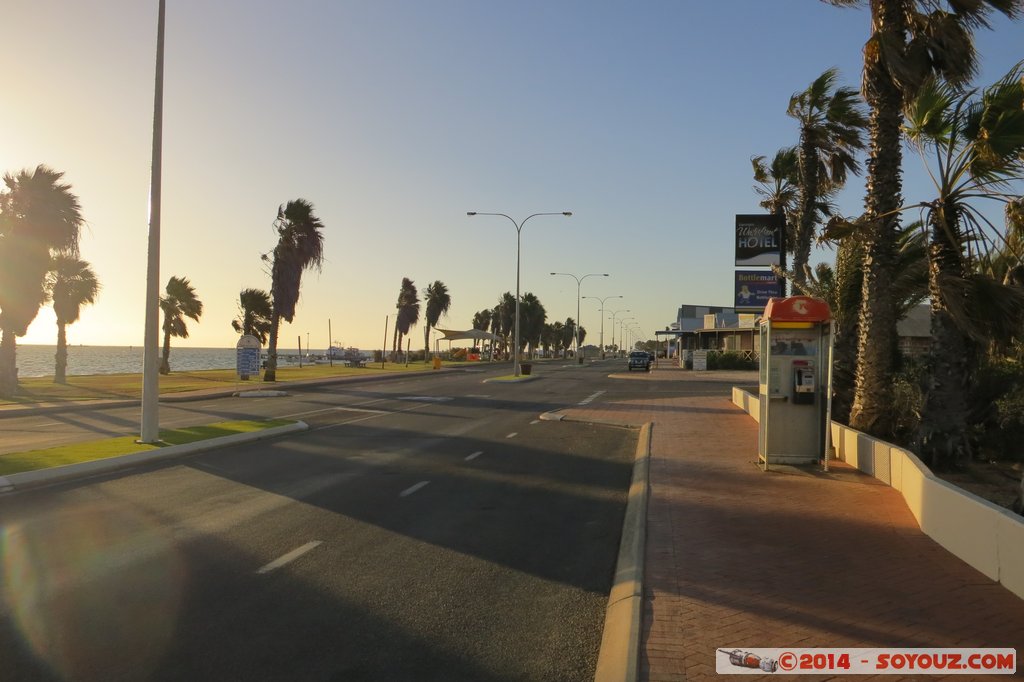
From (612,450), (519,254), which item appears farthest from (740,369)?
(612,450)

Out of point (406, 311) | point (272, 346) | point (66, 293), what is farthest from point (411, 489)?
point (406, 311)

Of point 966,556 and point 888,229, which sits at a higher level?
point 888,229

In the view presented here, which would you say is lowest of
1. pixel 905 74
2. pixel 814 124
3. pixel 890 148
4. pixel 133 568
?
pixel 133 568

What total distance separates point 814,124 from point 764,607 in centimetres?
1903

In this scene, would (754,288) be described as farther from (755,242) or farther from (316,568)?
(316,568)

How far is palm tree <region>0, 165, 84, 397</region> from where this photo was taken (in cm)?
3084

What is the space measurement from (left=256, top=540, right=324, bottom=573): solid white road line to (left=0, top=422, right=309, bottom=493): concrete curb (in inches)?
213

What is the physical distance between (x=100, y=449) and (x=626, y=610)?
37.5ft

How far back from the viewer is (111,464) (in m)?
12.5

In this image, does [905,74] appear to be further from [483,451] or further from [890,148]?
[483,451]

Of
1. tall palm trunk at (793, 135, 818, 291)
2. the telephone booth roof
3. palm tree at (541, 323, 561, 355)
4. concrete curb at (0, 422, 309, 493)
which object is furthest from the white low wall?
palm tree at (541, 323, 561, 355)

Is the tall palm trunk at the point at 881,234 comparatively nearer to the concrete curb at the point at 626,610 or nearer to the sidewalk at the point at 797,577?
the sidewalk at the point at 797,577

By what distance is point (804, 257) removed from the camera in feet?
75.5

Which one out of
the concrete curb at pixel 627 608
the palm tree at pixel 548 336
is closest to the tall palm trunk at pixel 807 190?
the concrete curb at pixel 627 608
